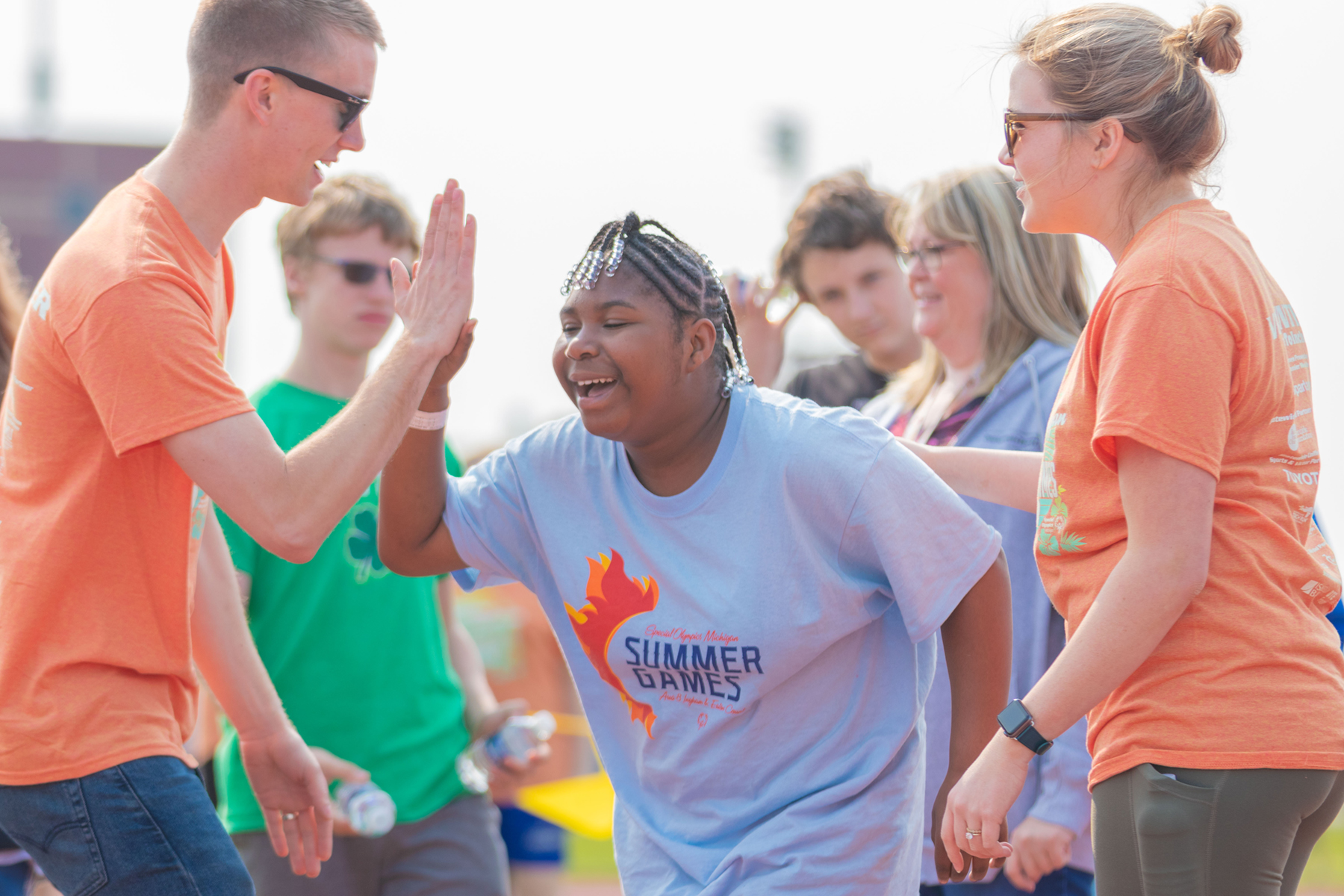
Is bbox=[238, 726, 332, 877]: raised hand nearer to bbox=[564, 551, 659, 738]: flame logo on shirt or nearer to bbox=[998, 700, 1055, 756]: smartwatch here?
bbox=[564, 551, 659, 738]: flame logo on shirt

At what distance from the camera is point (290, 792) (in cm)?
292

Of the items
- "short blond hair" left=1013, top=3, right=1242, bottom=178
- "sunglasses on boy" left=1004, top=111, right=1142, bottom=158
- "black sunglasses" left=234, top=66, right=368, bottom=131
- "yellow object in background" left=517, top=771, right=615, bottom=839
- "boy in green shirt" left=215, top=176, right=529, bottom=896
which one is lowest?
"yellow object in background" left=517, top=771, right=615, bottom=839

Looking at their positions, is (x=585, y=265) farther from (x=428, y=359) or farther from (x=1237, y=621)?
(x=1237, y=621)

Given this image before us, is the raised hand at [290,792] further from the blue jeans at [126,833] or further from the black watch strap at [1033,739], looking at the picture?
the black watch strap at [1033,739]

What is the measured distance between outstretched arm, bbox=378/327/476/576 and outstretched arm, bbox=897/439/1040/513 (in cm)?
108

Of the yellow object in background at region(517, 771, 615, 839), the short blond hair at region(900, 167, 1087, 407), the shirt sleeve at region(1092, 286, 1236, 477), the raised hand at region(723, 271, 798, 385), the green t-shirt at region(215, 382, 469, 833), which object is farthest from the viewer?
the yellow object in background at region(517, 771, 615, 839)

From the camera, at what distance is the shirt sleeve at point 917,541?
8.23ft

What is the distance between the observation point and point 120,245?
7.74 feet

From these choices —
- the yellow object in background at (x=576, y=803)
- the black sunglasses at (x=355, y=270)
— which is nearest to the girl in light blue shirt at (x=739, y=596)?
the black sunglasses at (x=355, y=270)

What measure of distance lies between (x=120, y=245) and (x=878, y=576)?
1.60 meters

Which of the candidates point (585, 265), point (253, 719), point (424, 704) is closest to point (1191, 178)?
point (585, 265)

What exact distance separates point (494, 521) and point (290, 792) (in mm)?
787

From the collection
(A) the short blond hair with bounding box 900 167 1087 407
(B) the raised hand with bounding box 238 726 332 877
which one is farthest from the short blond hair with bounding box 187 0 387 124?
(A) the short blond hair with bounding box 900 167 1087 407

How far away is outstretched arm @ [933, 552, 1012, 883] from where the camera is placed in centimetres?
260
